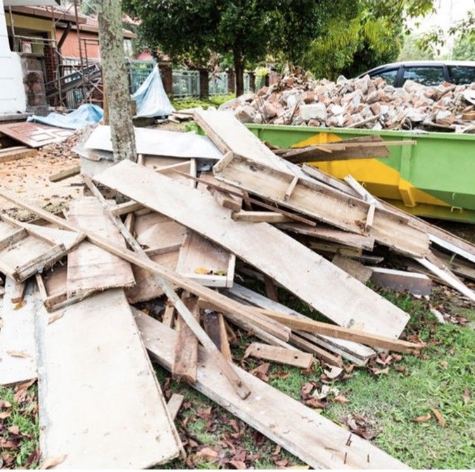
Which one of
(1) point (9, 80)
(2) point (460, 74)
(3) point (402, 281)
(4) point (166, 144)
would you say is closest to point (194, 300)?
(3) point (402, 281)

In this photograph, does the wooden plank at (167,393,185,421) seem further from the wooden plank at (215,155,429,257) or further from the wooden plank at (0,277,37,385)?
the wooden plank at (215,155,429,257)

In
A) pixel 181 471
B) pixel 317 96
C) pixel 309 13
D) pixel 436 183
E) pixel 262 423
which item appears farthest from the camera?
pixel 309 13

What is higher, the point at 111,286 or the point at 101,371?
the point at 111,286

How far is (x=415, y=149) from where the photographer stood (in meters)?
4.29

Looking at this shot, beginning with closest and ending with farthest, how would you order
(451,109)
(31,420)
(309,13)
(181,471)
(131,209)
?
(181,471), (31,420), (131,209), (451,109), (309,13)

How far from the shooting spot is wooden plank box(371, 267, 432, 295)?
12.1 ft

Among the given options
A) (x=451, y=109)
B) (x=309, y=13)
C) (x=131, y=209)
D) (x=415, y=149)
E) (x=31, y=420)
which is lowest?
(x=31, y=420)

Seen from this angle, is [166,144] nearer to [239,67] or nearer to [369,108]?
[369,108]

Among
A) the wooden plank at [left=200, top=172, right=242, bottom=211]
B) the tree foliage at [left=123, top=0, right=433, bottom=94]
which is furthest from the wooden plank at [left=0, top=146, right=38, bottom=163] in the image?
the wooden plank at [left=200, top=172, right=242, bottom=211]

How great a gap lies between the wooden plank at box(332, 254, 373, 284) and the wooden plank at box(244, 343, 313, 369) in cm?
96

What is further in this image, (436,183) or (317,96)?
(317,96)

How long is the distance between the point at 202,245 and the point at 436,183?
244 centimetres

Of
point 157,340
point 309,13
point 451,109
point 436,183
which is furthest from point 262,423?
point 309,13

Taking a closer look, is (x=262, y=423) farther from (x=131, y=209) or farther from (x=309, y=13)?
(x=309, y=13)
